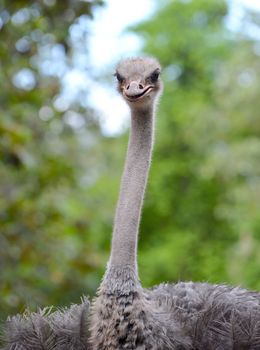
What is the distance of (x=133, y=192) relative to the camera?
17.8 feet

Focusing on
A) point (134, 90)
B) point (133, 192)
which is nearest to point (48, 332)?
point (133, 192)

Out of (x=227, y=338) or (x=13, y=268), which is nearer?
(x=227, y=338)

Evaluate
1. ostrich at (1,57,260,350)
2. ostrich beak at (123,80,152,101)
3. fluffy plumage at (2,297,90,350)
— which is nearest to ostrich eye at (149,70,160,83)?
ostrich at (1,57,260,350)

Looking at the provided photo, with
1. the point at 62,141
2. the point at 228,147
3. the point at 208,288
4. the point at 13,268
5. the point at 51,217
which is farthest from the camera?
the point at 62,141

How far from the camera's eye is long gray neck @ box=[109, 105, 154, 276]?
526 cm

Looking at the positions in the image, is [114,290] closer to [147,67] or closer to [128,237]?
[128,237]

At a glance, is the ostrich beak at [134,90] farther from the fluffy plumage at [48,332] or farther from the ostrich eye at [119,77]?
the fluffy plumage at [48,332]

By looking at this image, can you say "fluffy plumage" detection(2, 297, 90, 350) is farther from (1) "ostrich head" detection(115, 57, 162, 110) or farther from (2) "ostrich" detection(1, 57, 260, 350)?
(1) "ostrich head" detection(115, 57, 162, 110)

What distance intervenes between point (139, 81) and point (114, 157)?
2477cm

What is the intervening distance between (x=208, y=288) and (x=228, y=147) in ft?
52.6

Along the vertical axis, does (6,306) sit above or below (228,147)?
below

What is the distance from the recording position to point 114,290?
5.30 m

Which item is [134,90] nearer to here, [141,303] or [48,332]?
[141,303]

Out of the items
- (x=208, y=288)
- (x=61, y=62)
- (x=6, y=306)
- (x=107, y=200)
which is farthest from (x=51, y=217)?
(x=107, y=200)
